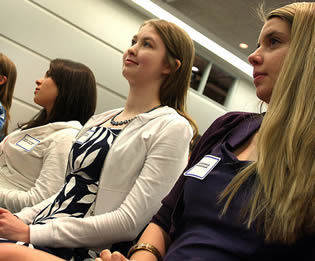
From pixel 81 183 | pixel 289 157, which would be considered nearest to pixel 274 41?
pixel 289 157

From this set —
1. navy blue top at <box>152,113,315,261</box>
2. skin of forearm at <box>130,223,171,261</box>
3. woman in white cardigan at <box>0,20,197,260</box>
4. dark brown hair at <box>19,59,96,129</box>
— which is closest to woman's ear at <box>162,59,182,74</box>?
woman in white cardigan at <box>0,20,197,260</box>

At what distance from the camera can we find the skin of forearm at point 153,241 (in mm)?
1093

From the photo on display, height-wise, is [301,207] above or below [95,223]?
above

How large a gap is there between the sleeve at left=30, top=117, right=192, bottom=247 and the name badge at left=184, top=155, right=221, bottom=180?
36 cm

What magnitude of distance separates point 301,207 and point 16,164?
5.82ft

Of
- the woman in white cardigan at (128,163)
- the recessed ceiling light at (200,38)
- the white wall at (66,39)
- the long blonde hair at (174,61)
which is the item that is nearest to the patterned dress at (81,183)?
the woman in white cardigan at (128,163)

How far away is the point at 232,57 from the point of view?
470cm

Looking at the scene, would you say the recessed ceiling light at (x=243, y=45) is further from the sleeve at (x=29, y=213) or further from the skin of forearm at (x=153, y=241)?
the skin of forearm at (x=153, y=241)

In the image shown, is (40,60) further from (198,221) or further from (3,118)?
(198,221)

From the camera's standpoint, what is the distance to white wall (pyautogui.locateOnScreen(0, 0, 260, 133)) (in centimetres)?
332

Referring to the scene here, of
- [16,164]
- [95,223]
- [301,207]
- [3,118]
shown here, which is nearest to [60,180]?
[16,164]

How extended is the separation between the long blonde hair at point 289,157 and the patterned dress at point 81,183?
694 mm

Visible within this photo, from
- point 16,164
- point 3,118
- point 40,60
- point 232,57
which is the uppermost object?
point 232,57

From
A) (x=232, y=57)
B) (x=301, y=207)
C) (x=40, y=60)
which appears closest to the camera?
(x=301, y=207)
